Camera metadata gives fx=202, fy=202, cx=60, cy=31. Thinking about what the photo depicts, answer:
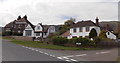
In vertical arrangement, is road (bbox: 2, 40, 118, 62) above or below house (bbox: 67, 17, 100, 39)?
below

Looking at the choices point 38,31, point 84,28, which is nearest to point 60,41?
point 84,28

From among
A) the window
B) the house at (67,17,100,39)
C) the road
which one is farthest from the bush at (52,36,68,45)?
the window

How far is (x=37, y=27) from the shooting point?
253 ft

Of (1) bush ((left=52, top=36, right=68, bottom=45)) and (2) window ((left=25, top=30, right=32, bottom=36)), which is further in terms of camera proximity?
(2) window ((left=25, top=30, right=32, bottom=36))

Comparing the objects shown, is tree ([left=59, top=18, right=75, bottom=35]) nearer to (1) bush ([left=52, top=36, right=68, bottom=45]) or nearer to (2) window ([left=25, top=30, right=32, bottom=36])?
(2) window ([left=25, top=30, right=32, bottom=36])

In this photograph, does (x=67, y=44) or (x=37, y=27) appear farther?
(x=37, y=27)

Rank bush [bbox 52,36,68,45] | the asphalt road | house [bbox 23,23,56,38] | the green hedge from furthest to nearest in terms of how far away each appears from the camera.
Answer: house [bbox 23,23,56,38] < bush [bbox 52,36,68,45] < the green hedge < the asphalt road

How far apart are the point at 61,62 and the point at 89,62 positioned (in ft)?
6.33

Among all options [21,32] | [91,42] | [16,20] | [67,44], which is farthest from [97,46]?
[16,20]

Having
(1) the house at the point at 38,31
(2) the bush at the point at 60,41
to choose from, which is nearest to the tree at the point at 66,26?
(1) the house at the point at 38,31

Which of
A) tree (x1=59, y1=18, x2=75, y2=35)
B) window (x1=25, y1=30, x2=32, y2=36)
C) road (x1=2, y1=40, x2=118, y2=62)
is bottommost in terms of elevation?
road (x1=2, y1=40, x2=118, y2=62)

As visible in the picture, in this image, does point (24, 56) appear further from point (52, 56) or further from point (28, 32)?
point (28, 32)

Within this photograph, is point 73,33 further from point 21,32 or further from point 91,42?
point 21,32

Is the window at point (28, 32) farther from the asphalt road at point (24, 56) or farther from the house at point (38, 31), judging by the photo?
the asphalt road at point (24, 56)
